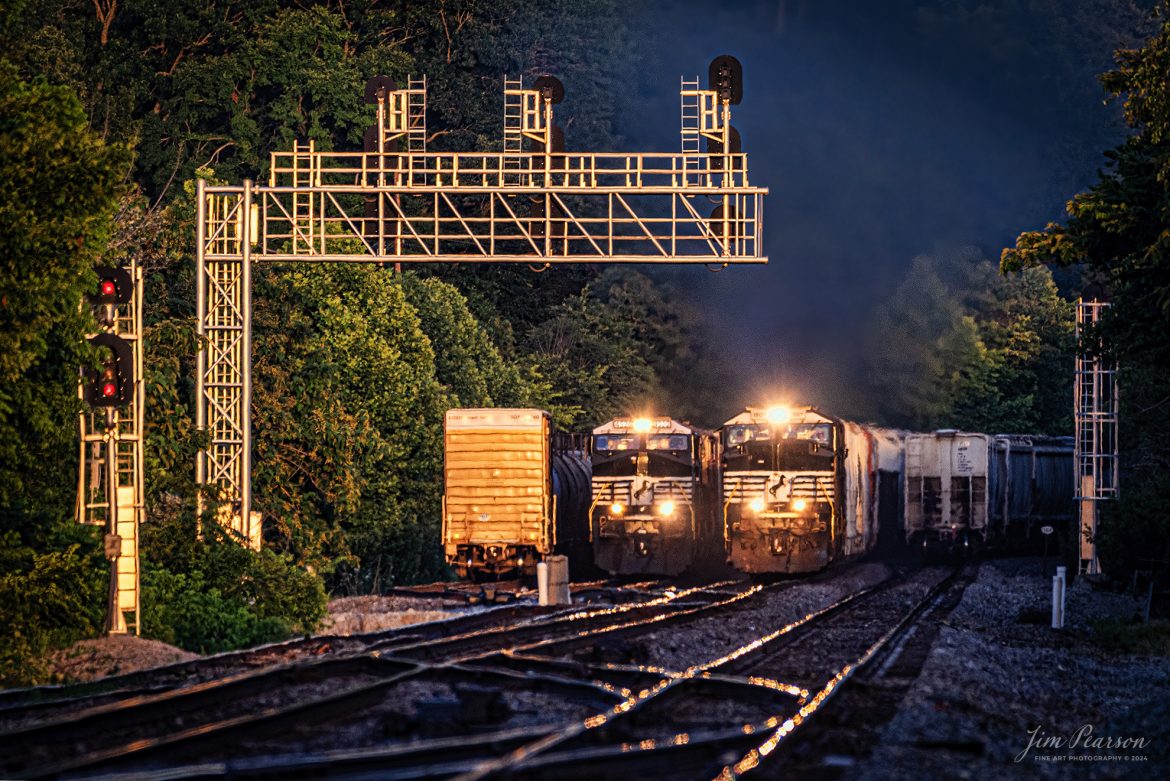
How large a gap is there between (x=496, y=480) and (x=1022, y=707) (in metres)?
17.8

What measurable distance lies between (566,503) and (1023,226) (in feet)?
193

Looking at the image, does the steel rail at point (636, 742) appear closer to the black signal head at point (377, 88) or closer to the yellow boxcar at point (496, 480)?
the yellow boxcar at point (496, 480)

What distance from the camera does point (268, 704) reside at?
14516 mm

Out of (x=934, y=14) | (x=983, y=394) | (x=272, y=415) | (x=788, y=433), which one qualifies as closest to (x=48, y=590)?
(x=272, y=415)

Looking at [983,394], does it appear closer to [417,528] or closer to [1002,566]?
[1002,566]

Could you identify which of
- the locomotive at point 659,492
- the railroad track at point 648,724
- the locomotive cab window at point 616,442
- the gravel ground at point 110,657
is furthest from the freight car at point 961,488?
the gravel ground at point 110,657

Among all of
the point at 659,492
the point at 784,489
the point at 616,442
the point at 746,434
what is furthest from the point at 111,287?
the point at 784,489

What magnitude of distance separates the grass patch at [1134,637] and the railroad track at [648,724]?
311cm

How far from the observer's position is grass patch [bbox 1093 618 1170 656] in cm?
2283

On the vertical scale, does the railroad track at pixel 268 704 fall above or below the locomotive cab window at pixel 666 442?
below

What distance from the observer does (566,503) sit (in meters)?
36.7

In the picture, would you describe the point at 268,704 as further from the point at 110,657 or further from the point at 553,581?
the point at 553,581

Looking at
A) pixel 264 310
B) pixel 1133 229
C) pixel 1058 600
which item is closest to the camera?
pixel 1133 229

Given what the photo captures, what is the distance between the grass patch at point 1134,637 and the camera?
74.9 feet
